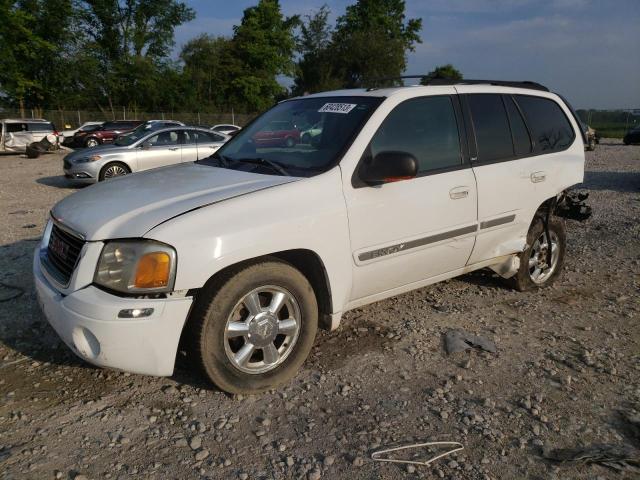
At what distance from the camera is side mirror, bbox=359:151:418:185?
3055mm

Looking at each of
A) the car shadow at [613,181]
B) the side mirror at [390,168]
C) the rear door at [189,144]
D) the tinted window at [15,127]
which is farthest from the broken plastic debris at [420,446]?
the tinted window at [15,127]

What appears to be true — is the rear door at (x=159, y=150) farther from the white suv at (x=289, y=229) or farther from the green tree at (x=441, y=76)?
the white suv at (x=289, y=229)

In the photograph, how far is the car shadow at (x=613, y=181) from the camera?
37.2 ft

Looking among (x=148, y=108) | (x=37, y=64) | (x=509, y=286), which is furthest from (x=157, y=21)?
(x=509, y=286)

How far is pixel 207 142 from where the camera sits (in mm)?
12883

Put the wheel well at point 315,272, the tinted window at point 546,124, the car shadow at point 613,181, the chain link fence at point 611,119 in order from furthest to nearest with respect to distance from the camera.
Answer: the chain link fence at point 611,119 → the car shadow at point 613,181 → the tinted window at point 546,124 → the wheel well at point 315,272

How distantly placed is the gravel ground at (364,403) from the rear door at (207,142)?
27.8 feet

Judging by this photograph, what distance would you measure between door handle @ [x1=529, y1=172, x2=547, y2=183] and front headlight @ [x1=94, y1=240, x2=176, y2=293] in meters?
Answer: 3.10

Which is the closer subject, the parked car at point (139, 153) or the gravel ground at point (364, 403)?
the gravel ground at point (364, 403)

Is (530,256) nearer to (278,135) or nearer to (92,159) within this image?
(278,135)

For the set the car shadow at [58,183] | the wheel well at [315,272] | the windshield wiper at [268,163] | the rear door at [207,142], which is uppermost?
the windshield wiper at [268,163]

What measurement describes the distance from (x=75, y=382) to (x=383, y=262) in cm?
207

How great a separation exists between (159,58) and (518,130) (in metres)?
48.7

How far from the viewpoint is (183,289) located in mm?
2600
